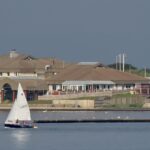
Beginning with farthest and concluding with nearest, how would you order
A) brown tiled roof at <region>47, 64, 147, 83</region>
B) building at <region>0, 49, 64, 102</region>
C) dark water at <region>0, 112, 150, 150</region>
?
1. brown tiled roof at <region>47, 64, 147, 83</region>
2. building at <region>0, 49, 64, 102</region>
3. dark water at <region>0, 112, 150, 150</region>

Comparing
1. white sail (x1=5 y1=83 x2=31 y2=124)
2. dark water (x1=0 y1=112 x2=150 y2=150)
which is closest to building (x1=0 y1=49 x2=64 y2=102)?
dark water (x1=0 y1=112 x2=150 y2=150)

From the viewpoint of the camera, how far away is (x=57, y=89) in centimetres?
16588

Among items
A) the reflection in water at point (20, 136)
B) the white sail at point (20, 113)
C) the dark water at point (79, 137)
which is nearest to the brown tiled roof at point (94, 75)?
the dark water at point (79, 137)

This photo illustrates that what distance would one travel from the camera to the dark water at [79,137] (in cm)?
9556

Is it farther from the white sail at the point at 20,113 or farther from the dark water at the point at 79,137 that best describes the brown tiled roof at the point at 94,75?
the white sail at the point at 20,113

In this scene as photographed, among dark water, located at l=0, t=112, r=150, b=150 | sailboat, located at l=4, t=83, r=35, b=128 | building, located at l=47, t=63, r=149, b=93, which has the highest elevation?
building, located at l=47, t=63, r=149, b=93

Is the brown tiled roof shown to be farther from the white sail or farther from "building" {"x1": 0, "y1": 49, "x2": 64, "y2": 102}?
the white sail

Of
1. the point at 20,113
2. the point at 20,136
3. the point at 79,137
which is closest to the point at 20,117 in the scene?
the point at 20,113

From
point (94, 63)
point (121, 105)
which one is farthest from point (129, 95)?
point (94, 63)

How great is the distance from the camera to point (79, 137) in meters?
104

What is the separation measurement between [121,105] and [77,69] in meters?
20.1

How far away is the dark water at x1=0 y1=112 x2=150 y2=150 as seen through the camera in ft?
314

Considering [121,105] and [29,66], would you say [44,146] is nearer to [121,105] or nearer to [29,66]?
[121,105]

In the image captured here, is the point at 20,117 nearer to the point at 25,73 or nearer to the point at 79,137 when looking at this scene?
the point at 79,137
